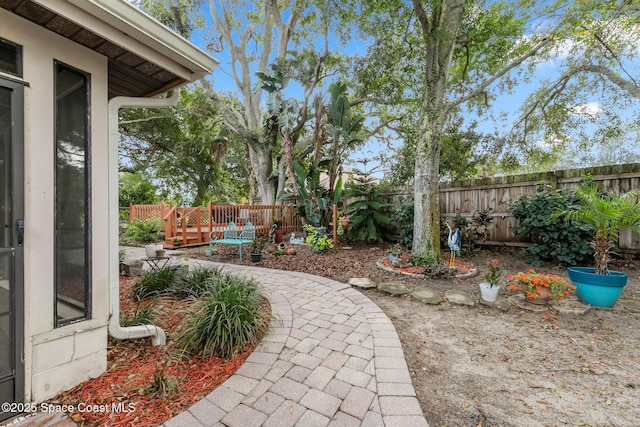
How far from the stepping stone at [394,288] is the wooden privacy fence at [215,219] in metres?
5.23

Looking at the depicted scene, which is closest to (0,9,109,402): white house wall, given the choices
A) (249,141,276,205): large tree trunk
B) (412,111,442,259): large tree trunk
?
(412,111,442,259): large tree trunk

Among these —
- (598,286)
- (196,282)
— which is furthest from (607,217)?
(196,282)

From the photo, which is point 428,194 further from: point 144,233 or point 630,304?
point 144,233

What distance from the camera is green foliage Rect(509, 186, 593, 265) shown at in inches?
176

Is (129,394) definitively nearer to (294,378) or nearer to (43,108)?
(294,378)

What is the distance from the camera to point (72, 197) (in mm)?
1851

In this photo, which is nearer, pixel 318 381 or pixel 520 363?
pixel 318 381

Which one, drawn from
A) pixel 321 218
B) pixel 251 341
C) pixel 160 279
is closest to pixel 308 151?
pixel 321 218

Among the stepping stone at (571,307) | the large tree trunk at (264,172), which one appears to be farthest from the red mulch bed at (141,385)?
the large tree trunk at (264,172)

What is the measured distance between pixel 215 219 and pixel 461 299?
750cm

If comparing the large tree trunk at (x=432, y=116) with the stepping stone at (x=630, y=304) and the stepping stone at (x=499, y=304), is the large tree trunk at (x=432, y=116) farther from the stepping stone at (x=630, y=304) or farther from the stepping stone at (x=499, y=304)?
the stepping stone at (x=630, y=304)

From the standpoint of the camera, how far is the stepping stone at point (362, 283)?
4.07 m

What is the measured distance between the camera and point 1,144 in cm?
157

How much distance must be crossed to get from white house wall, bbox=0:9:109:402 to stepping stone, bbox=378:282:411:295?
128 inches
